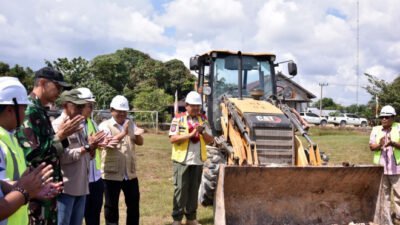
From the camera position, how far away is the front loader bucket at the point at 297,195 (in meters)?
5.43

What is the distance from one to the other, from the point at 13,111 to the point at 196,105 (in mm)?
3660

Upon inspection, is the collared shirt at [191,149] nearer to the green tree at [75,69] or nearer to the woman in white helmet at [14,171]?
the woman in white helmet at [14,171]

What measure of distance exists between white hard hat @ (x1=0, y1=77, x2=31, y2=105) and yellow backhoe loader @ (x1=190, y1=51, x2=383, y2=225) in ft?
10.2

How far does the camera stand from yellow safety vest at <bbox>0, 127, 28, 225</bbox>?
231 cm

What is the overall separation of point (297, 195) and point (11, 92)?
4285 mm

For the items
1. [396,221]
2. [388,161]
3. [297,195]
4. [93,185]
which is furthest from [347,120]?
[93,185]

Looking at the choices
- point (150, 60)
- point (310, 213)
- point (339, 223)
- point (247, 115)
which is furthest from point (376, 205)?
point (150, 60)

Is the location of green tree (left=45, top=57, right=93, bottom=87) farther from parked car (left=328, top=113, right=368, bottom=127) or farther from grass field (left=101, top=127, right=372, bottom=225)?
parked car (left=328, top=113, right=368, bottom=127)

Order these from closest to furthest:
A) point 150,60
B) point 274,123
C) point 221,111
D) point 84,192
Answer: point 84,192 → point 274,123 → point 221,111 → point 150,60

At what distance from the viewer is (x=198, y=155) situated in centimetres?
591

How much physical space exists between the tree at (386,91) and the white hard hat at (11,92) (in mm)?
21617

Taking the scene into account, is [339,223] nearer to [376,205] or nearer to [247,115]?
[376,205]

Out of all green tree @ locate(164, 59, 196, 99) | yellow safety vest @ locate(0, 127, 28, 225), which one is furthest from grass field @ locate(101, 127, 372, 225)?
green tree @ locate(164, 59, 196, 99)

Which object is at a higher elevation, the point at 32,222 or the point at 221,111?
the point at 221,111
